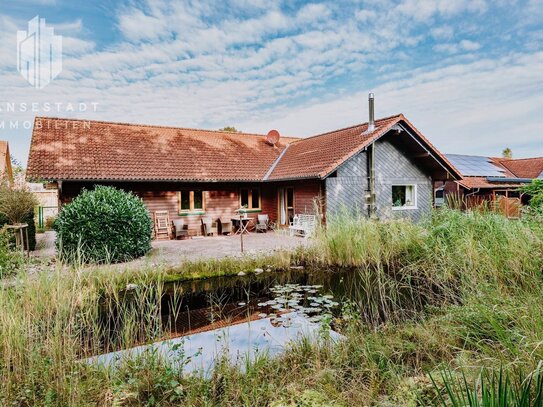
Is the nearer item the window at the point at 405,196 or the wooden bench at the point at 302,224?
the wooden bench at the point at 302,224

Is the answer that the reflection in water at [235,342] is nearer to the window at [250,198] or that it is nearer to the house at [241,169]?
the house at [241,169]

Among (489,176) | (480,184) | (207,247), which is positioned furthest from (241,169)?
(489,176)

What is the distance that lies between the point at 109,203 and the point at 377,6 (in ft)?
33.3

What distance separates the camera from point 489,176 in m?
21.7

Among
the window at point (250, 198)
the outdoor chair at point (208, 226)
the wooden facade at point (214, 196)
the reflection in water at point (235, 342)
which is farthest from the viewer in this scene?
the window at point (250, 198)

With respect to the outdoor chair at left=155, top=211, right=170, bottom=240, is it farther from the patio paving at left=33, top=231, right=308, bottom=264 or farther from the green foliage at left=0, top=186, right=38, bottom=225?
the green foliage at left=0, top=186, right=38, bottom=225

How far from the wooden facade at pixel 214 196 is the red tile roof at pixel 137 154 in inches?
22.4

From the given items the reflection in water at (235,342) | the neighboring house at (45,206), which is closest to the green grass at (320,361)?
the reflection in water at (235,342)

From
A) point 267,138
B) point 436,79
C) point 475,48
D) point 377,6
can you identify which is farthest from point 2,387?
point 267,138

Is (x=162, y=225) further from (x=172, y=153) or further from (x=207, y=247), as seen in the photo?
(x=207, y=247)

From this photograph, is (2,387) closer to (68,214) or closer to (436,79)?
(68,214)

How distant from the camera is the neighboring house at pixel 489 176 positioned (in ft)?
67.6

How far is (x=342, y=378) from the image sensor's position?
→ 10.3 ft

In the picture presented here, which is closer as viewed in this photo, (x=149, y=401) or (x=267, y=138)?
(x=149, y=401)
